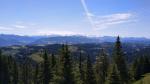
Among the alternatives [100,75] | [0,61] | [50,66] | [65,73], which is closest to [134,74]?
[100,75]

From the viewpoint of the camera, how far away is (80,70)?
227ft

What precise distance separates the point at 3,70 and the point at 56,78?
61.3 metres

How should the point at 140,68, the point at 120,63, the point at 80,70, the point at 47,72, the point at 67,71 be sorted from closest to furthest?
the point at 67,71
the point at 120,63
the point at 47,72
the point at 80,70
the point at 140,68

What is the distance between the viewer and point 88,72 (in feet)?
179

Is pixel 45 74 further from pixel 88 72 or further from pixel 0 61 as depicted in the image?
pixel 0 61

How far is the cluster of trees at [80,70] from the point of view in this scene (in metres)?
39.8

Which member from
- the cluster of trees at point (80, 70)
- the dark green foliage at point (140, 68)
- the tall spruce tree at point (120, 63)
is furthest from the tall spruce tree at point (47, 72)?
the dark green foliage at point (140, 68)

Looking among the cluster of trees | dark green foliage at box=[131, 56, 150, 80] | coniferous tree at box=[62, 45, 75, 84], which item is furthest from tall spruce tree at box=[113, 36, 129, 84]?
dark green foliage at box=[131, 56, 150, 80]

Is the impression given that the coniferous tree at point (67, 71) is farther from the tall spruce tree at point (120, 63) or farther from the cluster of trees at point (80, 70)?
the tall spruce tree at point (120, 63)

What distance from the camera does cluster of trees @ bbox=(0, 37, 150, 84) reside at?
39.8 meters

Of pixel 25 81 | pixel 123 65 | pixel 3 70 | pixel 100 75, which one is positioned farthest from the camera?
pixel 25 81

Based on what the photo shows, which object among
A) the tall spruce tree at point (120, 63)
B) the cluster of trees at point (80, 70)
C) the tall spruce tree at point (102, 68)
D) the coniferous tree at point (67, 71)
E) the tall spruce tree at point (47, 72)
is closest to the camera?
the coniferous tree at point (67, 71)

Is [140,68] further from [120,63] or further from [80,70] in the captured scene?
[120,63]

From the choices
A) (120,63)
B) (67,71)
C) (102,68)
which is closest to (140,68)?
(102,68)
